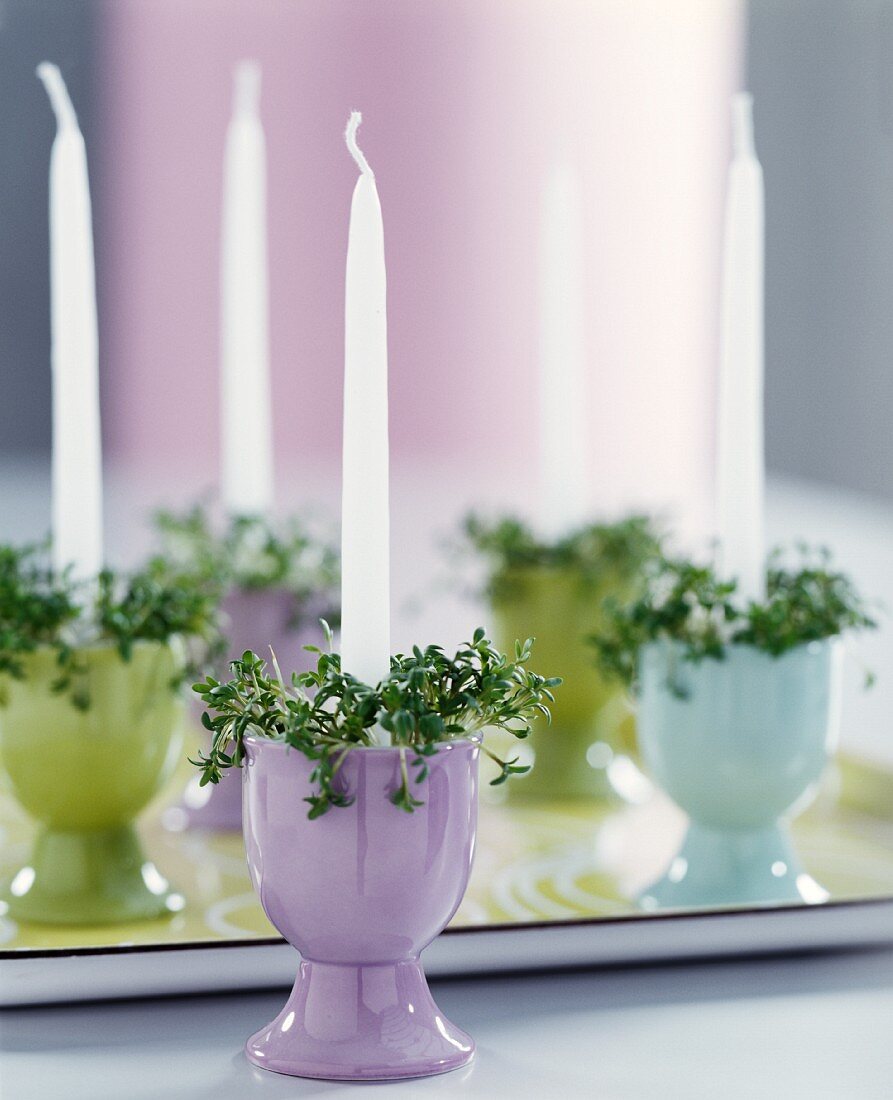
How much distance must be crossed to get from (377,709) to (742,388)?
0.28 meters

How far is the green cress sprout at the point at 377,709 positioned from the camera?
1.53 ft

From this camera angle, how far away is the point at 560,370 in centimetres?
93

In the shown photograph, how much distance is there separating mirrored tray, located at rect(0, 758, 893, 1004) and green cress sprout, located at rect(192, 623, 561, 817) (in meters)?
0.12

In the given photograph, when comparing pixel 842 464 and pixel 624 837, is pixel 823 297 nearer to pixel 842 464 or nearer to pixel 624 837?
pixel 842 464

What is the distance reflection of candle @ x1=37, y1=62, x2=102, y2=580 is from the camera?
2.18 feet

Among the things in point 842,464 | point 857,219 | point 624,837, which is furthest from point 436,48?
point 624,837

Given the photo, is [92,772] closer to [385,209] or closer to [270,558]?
[270,558]

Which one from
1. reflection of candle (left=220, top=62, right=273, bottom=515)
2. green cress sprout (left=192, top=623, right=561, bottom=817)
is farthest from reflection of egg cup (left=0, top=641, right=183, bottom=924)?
reflection of candle (left=220, top=62, right=273, bottom=515)

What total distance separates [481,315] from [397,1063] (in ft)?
5.86

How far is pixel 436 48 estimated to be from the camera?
220cm

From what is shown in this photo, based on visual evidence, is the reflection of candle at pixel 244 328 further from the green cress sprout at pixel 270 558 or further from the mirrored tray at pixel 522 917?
the mirrored tray at pixel 522 917

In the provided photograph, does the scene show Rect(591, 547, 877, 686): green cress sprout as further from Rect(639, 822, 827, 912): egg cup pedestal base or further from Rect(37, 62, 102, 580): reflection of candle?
Rect(37, 62, 102, 580): reflection of candle

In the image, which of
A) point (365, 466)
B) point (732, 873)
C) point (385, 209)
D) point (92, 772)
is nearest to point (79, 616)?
point (92, 772)

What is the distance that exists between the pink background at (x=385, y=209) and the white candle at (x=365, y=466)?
163 cm
